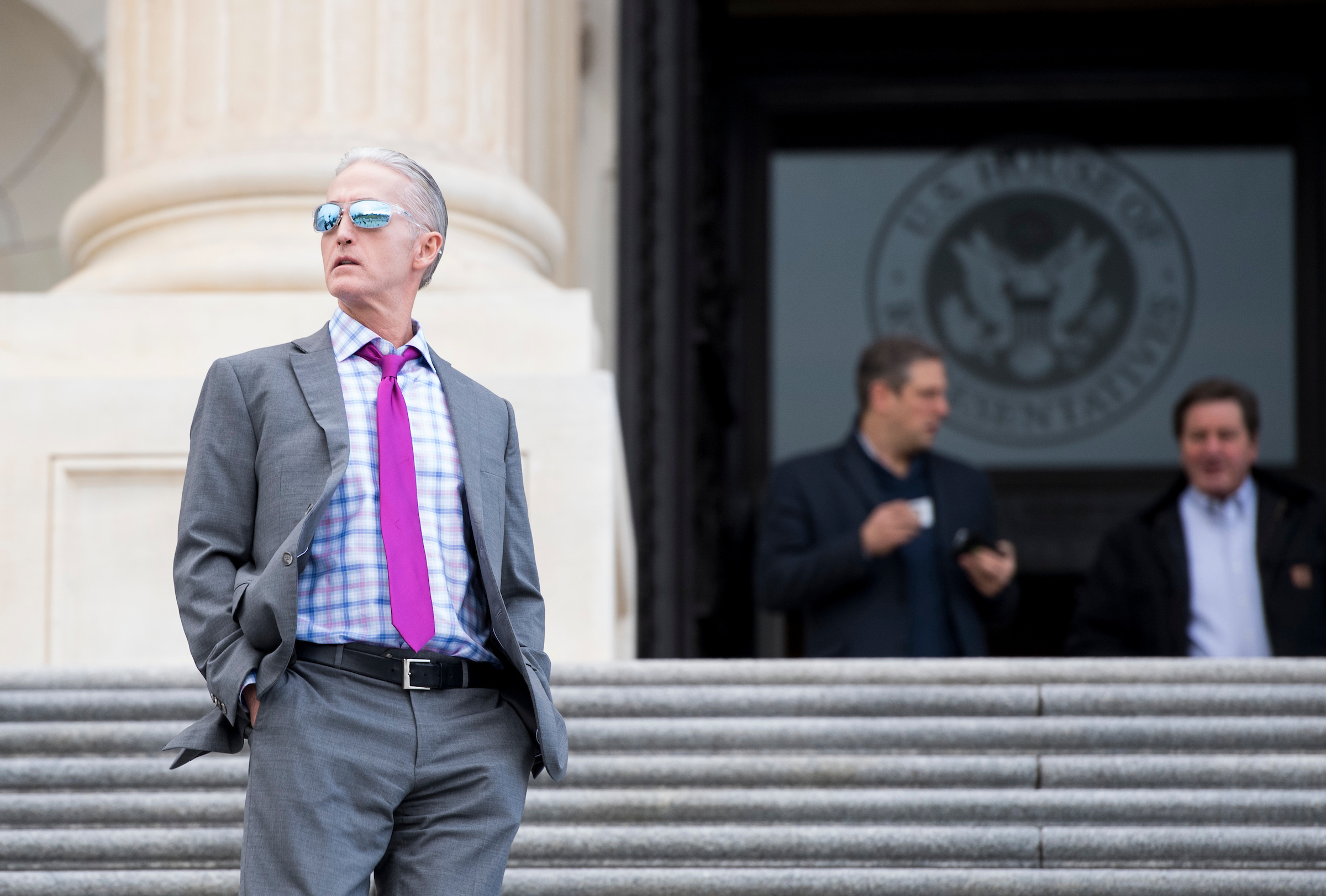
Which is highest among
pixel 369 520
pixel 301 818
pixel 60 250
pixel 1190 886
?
pixel 60 250

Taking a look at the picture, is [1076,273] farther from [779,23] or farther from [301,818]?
[301,818]

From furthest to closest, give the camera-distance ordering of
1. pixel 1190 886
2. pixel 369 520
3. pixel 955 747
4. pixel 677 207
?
pixel 677 207 → pixel 955 747 → pixel 1190 886 → pixel 369 520

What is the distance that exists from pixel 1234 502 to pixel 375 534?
4.11m

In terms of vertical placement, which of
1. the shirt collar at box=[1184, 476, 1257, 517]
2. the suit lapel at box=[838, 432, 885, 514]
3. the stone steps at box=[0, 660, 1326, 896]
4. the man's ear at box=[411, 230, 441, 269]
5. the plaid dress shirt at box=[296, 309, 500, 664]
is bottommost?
the stone steps at box=[0, 660, 1326, 896]

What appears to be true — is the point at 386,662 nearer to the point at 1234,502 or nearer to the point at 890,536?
the point at 890,536

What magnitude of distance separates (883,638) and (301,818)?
3.48 meters

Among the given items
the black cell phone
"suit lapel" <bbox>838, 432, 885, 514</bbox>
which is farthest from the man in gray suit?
"suit lapel" <bbox>838, 432, 885, 514</bbox>

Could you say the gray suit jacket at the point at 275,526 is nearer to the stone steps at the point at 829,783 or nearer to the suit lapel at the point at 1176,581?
the stone steps at the point at 829,783

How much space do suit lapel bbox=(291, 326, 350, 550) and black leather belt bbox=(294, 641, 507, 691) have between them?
0.15 metres

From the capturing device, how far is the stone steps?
389 centimetres

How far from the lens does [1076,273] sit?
10414mm

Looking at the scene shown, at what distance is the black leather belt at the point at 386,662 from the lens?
2668 mm

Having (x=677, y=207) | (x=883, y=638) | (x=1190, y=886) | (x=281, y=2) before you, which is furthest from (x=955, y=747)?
(x=677, y=207)

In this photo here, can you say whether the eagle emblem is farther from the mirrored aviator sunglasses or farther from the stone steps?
the mirrored aviator sunglasses
